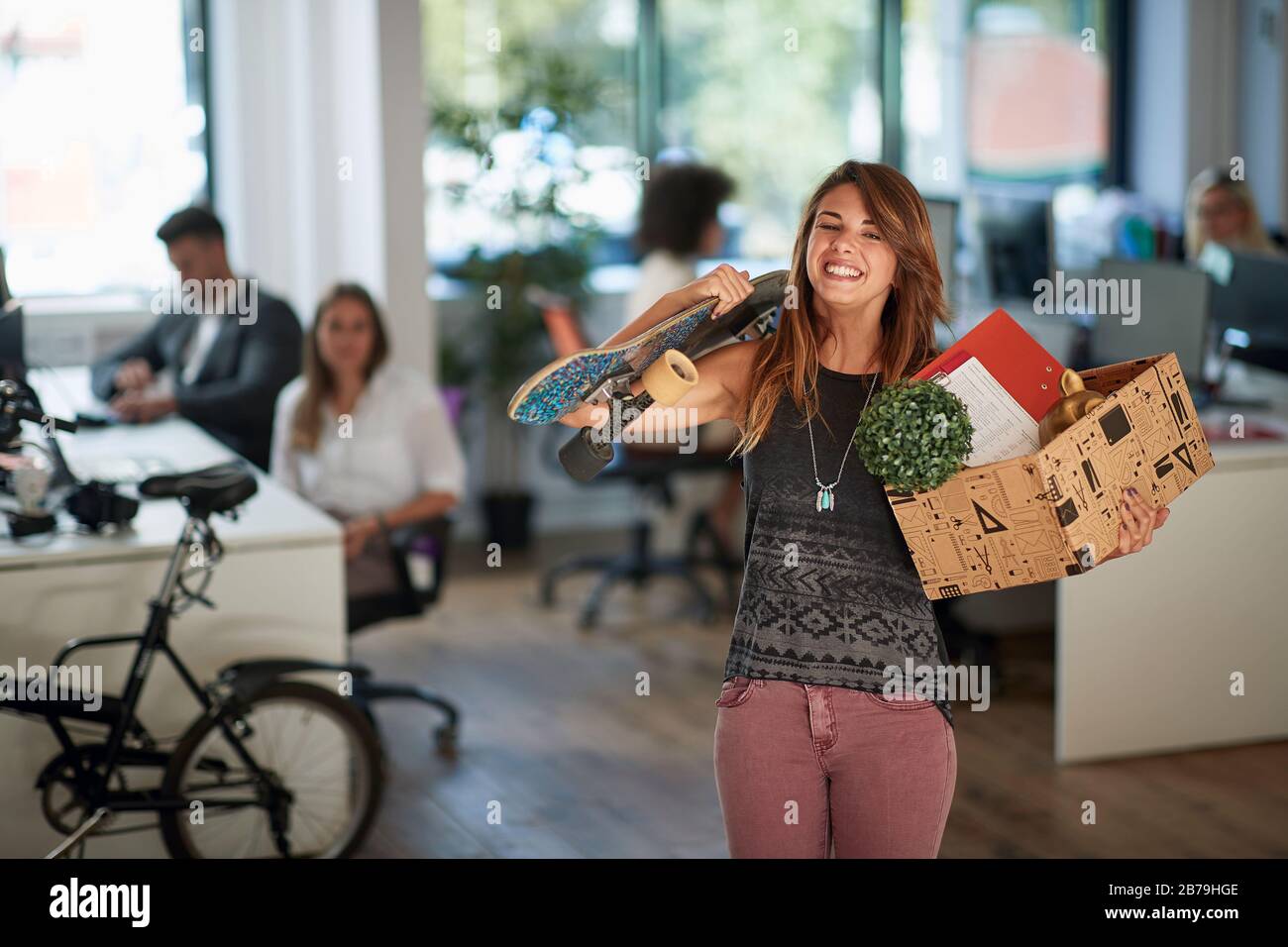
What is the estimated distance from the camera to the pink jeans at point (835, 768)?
6.89 feet

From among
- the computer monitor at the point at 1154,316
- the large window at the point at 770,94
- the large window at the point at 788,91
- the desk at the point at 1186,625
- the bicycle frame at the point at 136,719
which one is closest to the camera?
the bicycle frame at the point at 136,719

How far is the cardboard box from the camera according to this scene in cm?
209

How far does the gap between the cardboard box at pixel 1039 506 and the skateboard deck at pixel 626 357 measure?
347mm

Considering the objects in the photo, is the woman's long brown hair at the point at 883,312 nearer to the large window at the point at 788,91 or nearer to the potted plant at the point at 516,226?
the potted plant at the point at 516,226

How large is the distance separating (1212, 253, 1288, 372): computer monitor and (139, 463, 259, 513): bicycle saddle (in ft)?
10.5

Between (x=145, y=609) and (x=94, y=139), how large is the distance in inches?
142

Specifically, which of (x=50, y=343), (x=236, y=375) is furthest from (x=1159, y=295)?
(x=50, y=343)

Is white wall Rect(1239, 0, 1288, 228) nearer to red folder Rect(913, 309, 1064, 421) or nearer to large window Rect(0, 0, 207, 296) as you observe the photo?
large window Rect(0, 0, 207, 296)

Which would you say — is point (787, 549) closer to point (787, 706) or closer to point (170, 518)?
point (787, 706)

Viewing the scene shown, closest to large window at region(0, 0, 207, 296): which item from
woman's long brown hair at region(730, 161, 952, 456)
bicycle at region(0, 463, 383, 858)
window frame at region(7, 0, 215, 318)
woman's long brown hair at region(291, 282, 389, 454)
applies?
window frame at region(7, 0, 215, 318)

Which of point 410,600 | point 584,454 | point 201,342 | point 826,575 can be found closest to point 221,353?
point 201,342

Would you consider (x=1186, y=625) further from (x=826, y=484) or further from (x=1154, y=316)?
(x=826, y=484)

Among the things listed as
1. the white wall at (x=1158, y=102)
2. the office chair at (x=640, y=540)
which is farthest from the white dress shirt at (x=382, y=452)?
the white wall at (x=1158, y=102)
